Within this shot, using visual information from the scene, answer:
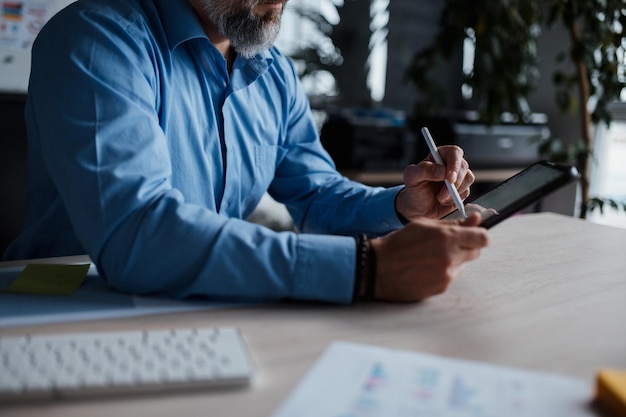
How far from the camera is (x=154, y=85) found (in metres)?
1.03

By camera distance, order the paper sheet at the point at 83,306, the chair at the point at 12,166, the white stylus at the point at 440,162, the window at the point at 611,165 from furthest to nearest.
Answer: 1. the window at the point at 611,165
2. the chair at the point at 12,166
3. the white stylus at the point at 440,162
4. the paper sheet at the point at 83,306

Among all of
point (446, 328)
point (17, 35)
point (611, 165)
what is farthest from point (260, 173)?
point (611, 165)

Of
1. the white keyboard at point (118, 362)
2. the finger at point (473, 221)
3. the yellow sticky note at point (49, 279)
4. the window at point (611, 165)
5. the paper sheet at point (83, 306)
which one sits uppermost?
the finger at point (473, 221)

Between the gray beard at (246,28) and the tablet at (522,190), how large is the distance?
556 millimetres

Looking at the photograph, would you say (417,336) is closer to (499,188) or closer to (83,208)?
(499,188)

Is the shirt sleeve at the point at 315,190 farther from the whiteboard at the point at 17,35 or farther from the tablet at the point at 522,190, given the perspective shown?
the whiteboard at the point at 17,35

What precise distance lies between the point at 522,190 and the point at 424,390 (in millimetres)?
384

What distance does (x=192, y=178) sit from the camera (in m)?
1.14

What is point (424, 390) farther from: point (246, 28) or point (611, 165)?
point (611, 165)

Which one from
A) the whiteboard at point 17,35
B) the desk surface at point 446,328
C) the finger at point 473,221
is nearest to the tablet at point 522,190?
the finger at point 473,221

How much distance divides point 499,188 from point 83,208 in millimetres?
613

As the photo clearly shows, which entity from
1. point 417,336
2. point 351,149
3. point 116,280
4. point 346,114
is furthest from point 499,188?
point 346,114

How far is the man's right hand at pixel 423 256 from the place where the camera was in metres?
0.78

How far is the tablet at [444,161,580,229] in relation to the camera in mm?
784
